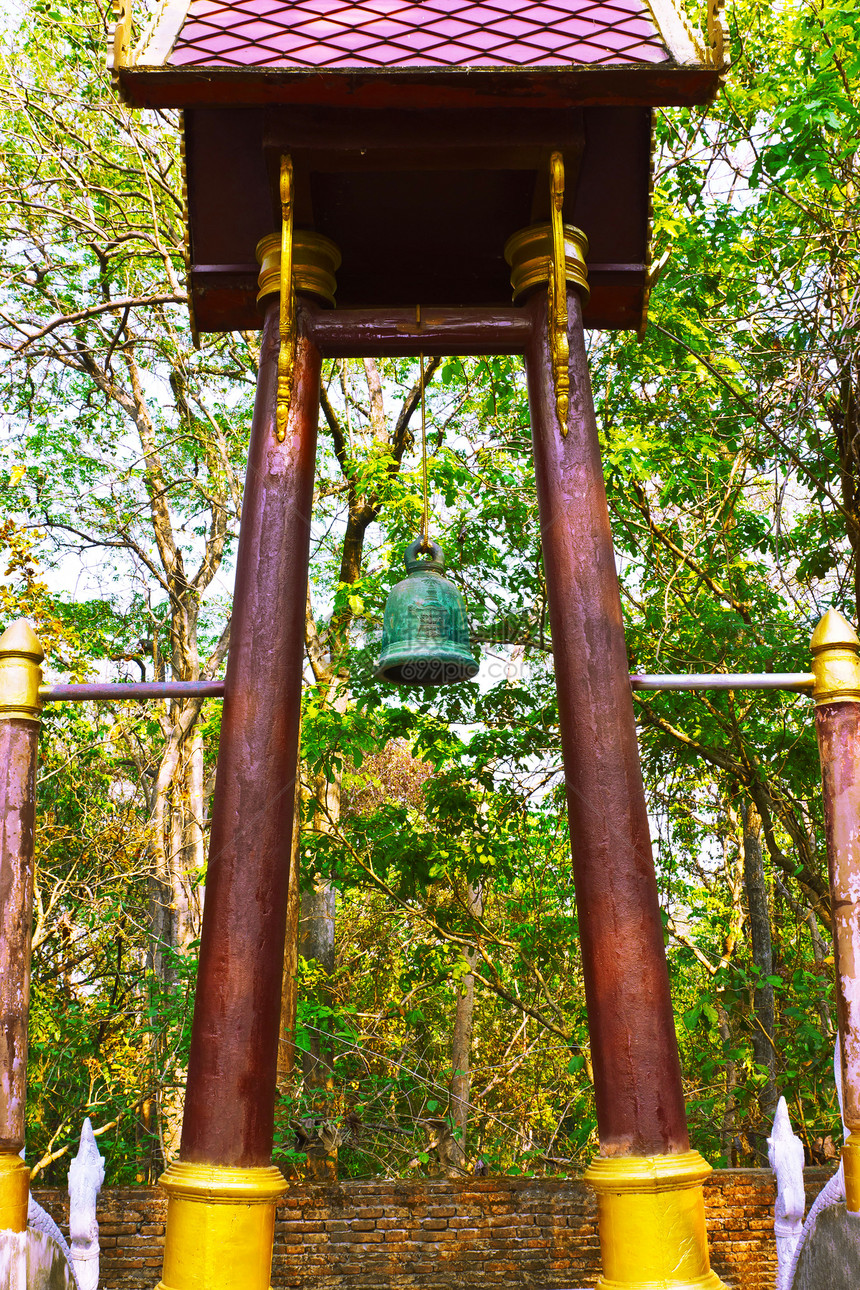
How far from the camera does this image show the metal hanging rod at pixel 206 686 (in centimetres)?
274

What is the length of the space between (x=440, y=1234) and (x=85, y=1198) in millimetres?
3961

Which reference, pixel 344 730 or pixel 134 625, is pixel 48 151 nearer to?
pixel 134 625

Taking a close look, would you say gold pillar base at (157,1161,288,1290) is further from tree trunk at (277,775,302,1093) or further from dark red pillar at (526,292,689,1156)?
tree trunk at (277,775,302,1093)

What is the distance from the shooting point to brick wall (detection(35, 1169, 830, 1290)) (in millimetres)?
6449

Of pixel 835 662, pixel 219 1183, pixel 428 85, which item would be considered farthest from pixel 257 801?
pixel 428 85

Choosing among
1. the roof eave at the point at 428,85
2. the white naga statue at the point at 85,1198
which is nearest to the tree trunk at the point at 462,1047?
the white naga statue at the point at 85,1198

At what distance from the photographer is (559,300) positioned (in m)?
2.82

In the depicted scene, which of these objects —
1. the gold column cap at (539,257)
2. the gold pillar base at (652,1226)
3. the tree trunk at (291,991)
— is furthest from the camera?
the tree trunk at (291,991)

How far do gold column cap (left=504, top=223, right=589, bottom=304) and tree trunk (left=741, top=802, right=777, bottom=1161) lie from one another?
617 cm

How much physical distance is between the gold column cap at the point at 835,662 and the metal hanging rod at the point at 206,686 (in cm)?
4

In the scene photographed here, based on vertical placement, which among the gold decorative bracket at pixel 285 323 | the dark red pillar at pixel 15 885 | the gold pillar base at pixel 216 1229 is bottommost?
the gold pillar base at pixel 216 1229

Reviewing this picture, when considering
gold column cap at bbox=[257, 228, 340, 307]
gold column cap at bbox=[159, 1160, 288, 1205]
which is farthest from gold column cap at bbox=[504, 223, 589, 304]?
gold column cap at bbox=[159, 1160, 288, 1205]

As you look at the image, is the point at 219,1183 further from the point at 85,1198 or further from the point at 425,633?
the point at 425,633

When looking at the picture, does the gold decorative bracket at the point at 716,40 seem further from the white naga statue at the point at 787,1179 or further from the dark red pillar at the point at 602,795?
the white naga statue at the point at 787,1179
